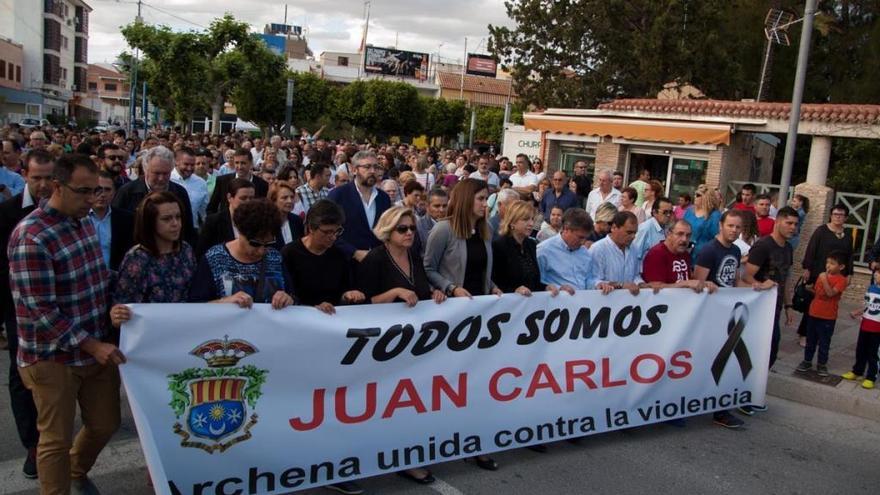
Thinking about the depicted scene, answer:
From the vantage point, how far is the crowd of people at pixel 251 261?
338 cm

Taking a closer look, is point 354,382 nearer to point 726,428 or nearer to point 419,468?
point 419,468

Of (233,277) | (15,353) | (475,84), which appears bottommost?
(15,353)

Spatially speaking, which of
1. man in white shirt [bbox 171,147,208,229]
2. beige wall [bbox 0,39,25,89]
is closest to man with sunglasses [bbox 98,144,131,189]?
man in white shirt [bbox 171,147,208,229]

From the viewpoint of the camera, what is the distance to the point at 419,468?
4.39 metres

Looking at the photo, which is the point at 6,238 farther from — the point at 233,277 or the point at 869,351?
the point at 869,351

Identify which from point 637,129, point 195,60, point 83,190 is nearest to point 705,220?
point 83,190

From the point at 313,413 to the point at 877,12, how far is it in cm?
2351

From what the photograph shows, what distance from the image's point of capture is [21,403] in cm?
398

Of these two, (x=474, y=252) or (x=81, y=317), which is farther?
(x=474, y=252)

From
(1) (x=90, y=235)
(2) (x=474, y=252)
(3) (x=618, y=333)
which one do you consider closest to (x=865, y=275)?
(3) (x=618, y=333)

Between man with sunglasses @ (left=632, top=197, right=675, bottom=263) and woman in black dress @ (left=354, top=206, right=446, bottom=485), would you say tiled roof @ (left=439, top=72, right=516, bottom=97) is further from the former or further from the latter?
woman in black dress @ (left=354, top=206, right=446, bottom=485)

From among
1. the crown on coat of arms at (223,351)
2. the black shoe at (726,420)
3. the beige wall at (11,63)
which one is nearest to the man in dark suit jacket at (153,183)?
the crown on coat of arms at (223,351)

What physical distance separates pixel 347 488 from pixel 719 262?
3.48 meters

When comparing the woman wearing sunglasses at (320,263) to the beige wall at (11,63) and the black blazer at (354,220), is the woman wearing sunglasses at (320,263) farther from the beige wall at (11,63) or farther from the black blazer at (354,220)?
the beige wall at (11,63)
